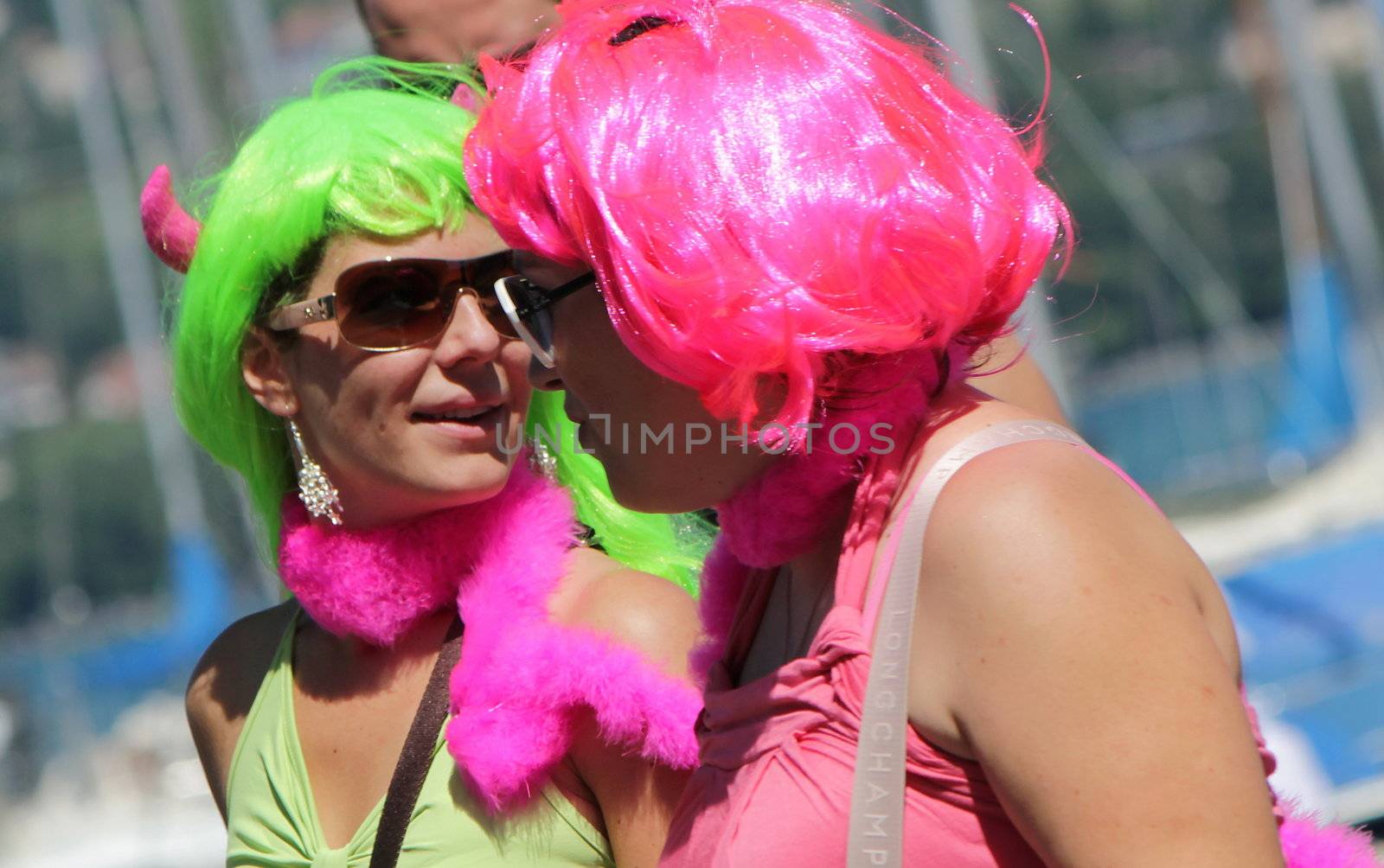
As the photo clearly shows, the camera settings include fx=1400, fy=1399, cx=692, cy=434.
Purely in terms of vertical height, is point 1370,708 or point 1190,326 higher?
point 1370,708

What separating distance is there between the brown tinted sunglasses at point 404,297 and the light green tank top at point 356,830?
537 millimetres

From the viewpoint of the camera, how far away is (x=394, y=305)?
6.17 ft

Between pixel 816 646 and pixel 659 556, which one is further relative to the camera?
pixel 659 556

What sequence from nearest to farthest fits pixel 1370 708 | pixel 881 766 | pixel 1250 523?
pixel 881 766, pixel 1370 708, pixel 1250 523

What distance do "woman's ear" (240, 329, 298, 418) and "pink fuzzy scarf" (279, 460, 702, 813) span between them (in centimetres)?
17

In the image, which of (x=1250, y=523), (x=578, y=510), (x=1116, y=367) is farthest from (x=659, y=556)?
(x=1116, y=367)

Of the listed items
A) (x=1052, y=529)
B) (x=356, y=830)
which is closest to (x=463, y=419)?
(x=356, y=830)

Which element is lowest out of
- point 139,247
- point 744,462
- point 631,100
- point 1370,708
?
point 1370,708

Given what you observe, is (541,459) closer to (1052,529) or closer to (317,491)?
(317,491)

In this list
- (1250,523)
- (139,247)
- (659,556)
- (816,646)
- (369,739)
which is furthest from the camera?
(139,247)

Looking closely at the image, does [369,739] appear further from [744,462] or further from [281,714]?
[744,462]

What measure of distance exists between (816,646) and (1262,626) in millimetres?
4680

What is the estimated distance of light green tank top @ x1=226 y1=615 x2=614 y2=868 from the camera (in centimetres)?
170

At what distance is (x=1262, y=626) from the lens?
5.37 meters
